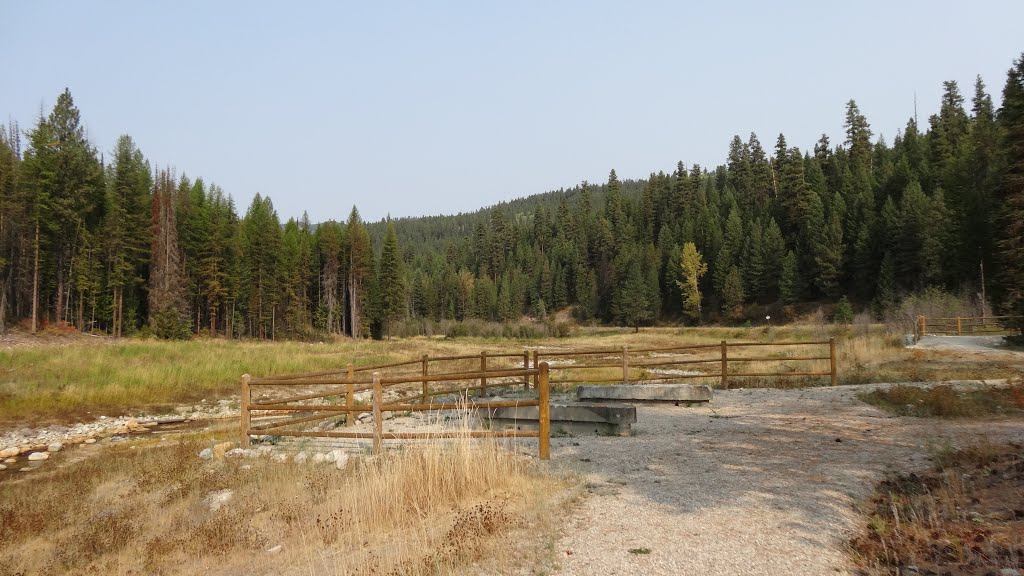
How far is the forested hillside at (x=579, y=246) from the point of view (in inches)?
1909

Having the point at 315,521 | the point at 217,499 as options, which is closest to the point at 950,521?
the point at 315,521

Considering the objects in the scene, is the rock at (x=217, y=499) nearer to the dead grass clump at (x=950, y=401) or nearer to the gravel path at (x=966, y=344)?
the dead grass clump at (x=950, y=401)

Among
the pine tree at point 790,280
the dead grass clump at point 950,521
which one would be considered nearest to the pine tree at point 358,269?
the pine tree at point 790,280

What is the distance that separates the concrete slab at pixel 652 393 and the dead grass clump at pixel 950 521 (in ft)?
23.7

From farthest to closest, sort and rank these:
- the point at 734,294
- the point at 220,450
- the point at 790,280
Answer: the point at 734,294 → the point at 790,280 → the point at 220,450

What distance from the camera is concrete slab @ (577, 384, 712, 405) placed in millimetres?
14695

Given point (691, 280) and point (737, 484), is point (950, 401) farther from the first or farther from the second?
point (691, 280)

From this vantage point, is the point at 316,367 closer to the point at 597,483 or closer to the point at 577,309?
the point at 597,483

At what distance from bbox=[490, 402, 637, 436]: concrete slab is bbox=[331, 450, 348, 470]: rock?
8.89ft

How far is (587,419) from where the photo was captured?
11.2 m

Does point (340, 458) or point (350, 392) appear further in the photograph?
point (350, 392)

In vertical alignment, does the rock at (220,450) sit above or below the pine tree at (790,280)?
below

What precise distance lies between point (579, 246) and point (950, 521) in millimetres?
117275

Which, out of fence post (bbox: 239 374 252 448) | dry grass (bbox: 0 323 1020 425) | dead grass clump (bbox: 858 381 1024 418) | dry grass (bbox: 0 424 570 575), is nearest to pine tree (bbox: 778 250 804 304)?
dry grass (bbox: 0 323 1020 425)
